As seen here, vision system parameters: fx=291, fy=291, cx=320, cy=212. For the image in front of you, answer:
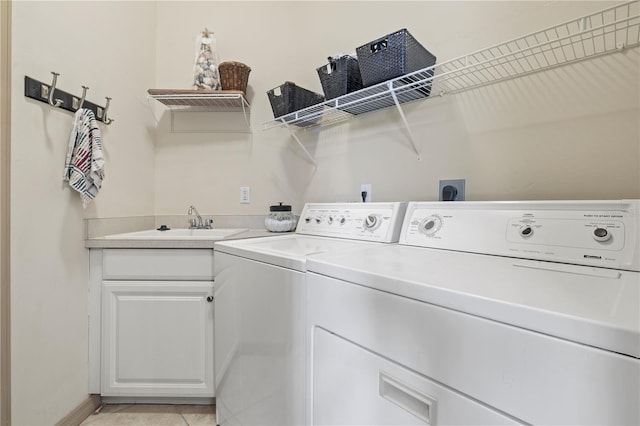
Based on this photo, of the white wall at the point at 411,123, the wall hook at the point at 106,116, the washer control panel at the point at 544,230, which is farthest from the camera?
the wall hook at the point at 106,116

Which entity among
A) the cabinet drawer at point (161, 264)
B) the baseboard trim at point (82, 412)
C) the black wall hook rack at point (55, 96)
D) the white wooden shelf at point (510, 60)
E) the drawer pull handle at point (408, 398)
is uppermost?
the white wooden shelf at point (510, 60)

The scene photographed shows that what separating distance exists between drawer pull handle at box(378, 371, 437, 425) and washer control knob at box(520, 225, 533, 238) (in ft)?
1.96

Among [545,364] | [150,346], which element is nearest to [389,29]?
[545,364]

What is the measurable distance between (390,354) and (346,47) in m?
1.78

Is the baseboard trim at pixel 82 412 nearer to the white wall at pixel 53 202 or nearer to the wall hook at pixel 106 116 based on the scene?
the white wall at pixel 53 202

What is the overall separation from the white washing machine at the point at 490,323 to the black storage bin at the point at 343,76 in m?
0.85

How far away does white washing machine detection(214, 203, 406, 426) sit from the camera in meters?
0.93

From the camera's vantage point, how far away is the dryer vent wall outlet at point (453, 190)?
1.29m

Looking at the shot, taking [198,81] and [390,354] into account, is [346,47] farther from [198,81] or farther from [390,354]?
[390,354]

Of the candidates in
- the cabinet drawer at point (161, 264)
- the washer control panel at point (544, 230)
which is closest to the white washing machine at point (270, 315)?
the cabinet drawer at point (161, 264)

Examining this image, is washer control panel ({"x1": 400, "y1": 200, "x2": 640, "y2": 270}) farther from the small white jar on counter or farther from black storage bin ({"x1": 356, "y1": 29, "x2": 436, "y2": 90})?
the small white jar on counter

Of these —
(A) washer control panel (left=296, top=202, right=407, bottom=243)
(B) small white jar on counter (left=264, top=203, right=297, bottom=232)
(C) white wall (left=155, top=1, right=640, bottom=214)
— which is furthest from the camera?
(B) small white jar on counter (left=264, top=203, right=297, bottom=232)

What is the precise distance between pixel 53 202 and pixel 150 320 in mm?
708

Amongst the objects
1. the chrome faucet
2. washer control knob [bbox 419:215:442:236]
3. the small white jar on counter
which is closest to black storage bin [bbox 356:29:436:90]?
washer control knob [bbox 419:215:442:236]
